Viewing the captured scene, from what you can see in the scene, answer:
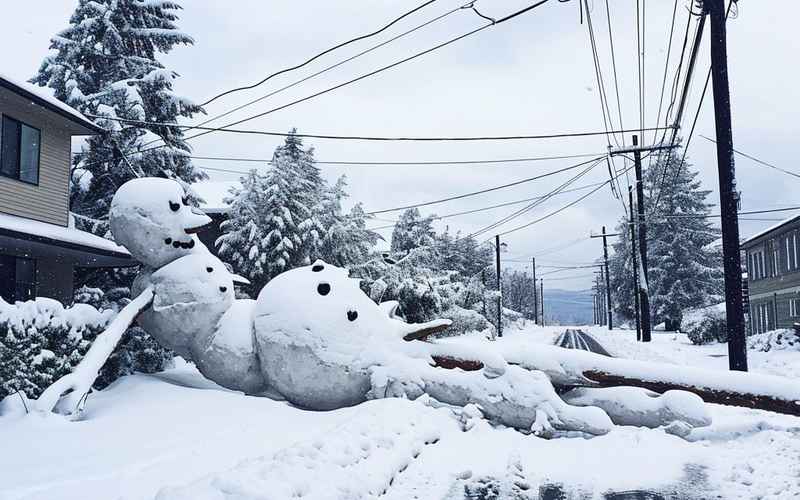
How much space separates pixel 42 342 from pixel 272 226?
713 inches

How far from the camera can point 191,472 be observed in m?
5.15

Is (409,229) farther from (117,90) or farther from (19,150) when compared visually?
(19,150)

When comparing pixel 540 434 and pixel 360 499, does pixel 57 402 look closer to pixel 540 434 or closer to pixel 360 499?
pixel 360 499

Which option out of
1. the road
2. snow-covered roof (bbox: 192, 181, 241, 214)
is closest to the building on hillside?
snow-covered roof (bbox: 192, 181, 241, 214)

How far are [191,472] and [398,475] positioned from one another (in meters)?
1.94

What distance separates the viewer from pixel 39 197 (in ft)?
49.2

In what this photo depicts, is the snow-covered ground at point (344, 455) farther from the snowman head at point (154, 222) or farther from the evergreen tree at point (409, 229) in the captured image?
the evergreen tree at point (409, 229)

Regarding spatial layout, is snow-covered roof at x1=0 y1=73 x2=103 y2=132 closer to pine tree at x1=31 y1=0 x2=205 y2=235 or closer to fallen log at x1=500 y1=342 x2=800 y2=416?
pine tree at x1=31 y1=0 x2=205 y2=235

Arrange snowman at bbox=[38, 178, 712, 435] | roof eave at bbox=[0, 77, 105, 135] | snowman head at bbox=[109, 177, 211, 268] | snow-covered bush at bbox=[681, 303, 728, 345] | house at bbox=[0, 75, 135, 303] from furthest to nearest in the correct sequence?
snow-covered bush at bbox=[681, 303, 728, 345], house at bbox=[0, 75, 135, 303], roof eave at bbox=[0, 77, 105, 135], snowman head at bbox=[109, 177, 211, 268], snowman at bbox=[38, 178, 712, 435]

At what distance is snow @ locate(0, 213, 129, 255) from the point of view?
39.3 ft

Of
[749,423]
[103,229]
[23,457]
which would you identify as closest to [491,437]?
[749,423]

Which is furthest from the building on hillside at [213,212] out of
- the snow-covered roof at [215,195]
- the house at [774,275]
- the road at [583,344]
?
the house at [774,275]

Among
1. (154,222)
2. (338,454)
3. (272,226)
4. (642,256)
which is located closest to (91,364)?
(154,222)

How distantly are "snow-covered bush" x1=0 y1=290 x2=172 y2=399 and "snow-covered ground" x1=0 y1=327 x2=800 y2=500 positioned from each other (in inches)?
19.5
